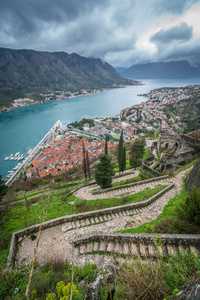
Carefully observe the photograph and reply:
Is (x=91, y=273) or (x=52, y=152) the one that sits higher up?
(x=91, y=273)

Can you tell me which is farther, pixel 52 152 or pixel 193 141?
pixel 52 152

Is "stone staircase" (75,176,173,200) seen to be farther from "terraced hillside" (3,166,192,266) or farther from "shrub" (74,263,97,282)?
"shrub" (74,263,97,282)

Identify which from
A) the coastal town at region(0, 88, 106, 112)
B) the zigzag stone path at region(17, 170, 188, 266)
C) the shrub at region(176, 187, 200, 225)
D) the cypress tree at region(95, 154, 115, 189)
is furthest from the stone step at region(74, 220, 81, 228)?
the coastal town at region(0, 88, 106, 112)

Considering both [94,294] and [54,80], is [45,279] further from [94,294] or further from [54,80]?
[54,80]

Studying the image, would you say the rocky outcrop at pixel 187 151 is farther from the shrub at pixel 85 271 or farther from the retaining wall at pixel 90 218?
the shrub at pixel 85 271

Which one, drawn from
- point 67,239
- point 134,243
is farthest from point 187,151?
point 67,239

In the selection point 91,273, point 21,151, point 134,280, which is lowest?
point 21,151

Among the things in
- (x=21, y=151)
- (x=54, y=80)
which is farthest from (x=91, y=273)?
(x=54, y=80)
